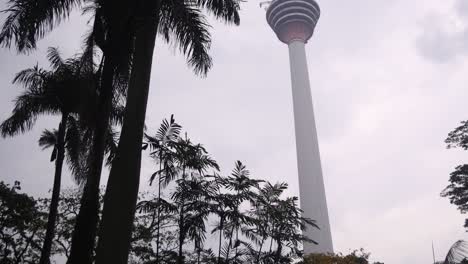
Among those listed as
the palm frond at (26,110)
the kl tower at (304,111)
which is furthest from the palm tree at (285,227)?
the kl tower at (304,111)

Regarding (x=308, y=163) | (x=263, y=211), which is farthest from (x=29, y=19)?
(x=308, y=163)

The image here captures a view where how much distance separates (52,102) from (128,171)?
9.72 metres

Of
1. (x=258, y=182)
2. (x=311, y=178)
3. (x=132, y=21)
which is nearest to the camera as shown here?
(x=132, y=21)

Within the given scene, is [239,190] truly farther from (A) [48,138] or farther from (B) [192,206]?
(A) [48,138]

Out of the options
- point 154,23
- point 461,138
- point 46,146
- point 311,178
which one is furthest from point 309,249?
point 154,23

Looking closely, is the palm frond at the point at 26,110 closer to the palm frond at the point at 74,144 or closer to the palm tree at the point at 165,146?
the palm frond at the point at 74,144

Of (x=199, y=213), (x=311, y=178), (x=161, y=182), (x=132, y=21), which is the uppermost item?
(x=311, y=178)

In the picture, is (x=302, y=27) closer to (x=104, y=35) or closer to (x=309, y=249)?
(x=309, y=249)

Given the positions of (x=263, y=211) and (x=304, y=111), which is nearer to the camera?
(x=263, y=211)

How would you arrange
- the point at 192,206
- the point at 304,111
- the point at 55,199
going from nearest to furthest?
the point at 192,206 → the point at 55,199 → the point at 304,111

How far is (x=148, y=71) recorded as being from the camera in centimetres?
774

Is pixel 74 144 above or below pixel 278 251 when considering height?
above

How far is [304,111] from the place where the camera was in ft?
202

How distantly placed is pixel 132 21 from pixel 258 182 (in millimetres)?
5417
